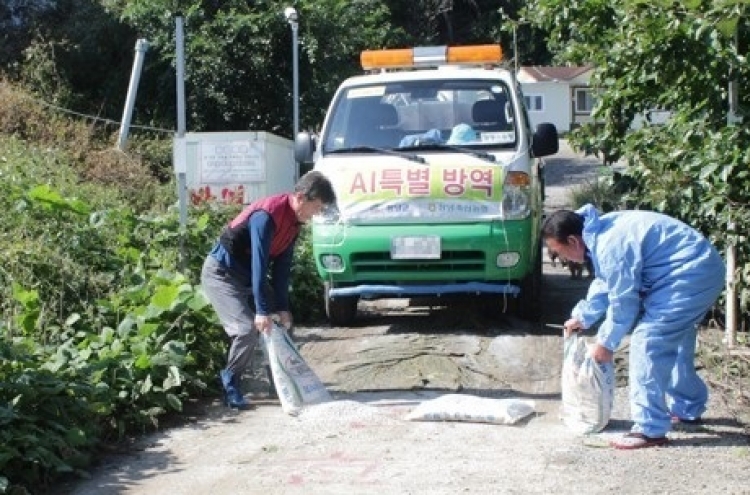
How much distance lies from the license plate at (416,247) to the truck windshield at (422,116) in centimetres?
91

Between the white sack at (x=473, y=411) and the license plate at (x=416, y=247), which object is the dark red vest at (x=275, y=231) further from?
the license plate at (x=416, y=247)

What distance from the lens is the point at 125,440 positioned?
6984mm

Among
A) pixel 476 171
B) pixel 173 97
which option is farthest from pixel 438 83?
pixel 173 97

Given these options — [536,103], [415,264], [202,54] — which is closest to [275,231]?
[415,264]

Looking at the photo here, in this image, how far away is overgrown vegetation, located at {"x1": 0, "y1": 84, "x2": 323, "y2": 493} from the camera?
6262 millimetres

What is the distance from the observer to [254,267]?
23.9 feet

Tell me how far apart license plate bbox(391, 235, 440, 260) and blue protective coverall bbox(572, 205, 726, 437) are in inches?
116

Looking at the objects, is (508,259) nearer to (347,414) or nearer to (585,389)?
(347,414)

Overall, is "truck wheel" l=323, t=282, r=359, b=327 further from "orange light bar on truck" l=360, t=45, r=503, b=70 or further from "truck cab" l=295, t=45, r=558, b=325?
"orange light bar on truck" l=360, t=45, r=503, b=70

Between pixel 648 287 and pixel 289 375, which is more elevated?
pixel 648 287

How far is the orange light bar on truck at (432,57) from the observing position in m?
11.1

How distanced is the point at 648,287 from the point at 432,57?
5.08m

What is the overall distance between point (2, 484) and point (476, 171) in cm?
502

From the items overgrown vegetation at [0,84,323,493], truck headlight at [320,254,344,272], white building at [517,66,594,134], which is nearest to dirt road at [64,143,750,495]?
overgrown vegetation at [0,84,323,493]
